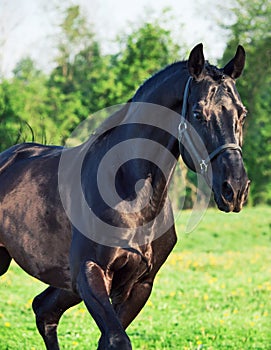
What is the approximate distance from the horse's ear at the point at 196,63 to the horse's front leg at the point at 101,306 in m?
1.30

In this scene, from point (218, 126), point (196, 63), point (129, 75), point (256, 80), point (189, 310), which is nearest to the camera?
point (218, 126)

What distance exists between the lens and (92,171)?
13.6 feet

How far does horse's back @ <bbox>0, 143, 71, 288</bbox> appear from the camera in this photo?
4363mm

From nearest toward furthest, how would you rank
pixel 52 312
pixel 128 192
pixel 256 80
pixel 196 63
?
pixel 196 63
pixel 128 192
pixel 52 312
pixel 256 80

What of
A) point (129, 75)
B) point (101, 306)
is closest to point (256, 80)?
point (129, 75)

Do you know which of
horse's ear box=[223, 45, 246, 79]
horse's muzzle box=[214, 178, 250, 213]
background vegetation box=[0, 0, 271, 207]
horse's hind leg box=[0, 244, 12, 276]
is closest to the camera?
horse's muzzle box=[214, 178, 250, 213]

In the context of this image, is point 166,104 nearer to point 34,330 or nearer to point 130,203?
point 130,203

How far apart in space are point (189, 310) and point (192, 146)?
16.1 ft

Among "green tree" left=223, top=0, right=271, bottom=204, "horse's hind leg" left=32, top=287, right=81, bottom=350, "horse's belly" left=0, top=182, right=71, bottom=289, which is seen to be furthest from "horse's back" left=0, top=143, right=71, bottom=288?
"green tree" left=223, top=0, right=271, bottom=204

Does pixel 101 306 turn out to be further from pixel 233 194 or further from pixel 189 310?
pixel 189 310

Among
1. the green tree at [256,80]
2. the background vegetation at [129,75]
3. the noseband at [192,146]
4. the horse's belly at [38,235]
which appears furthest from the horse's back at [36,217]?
the green tree at [256,80]

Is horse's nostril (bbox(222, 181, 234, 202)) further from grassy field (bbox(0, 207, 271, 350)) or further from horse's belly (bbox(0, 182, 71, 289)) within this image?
grassy field (bbox(0, 207, 271, 350))

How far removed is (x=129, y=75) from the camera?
32.7m

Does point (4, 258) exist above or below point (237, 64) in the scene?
below
